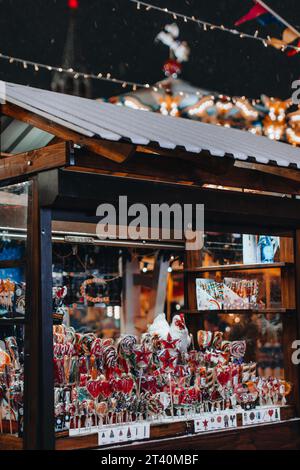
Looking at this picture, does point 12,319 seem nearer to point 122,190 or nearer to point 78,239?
point 122,190

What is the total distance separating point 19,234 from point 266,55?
25.1ft

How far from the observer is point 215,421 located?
17.1 feet

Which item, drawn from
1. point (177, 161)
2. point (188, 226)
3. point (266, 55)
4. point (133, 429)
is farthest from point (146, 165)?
point (266, 55)

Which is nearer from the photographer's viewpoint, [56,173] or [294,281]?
[56,173]

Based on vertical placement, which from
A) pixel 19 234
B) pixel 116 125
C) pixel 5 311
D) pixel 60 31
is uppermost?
pixel 60 31

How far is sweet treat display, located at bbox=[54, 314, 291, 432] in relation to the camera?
4.85m

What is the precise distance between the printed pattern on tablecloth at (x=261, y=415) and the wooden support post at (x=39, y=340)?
1.70 m

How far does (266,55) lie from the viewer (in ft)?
37.4

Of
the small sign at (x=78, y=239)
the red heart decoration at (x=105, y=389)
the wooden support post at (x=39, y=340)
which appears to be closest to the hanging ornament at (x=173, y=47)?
the small sign at (x=78, y=239)

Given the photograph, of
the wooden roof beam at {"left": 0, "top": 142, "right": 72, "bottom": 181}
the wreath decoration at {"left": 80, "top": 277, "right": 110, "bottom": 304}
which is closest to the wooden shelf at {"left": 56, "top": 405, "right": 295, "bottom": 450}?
the wooden roof beam at {"left": 0, "top": 142, "right": 72, "bottom": 181}

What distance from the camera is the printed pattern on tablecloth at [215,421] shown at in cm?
515

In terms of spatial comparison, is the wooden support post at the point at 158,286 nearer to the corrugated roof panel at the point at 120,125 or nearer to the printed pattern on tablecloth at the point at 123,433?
the corrugated roof panel at the point at 120,125

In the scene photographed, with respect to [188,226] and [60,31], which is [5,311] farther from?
[60,31]
